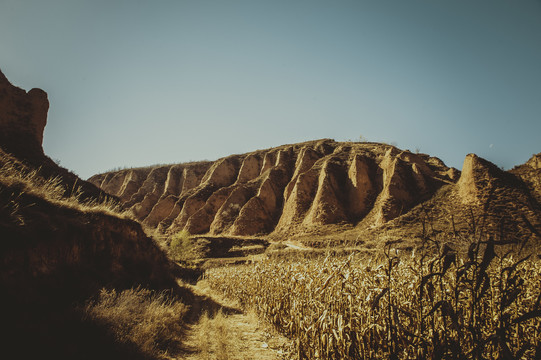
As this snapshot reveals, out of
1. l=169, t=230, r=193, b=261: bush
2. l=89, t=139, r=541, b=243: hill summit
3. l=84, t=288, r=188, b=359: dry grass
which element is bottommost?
l=169, t=230, r=193, b=261: bush

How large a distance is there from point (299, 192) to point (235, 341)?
33370mm

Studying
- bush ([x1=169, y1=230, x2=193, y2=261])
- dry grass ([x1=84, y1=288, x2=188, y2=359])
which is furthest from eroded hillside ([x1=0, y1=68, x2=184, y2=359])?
bush ([x1=169, y1=230, x2=193, y2=261])

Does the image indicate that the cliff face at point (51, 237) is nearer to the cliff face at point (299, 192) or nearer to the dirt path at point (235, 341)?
the dirt path at point (235, 341)

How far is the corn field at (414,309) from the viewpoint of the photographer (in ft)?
8.75

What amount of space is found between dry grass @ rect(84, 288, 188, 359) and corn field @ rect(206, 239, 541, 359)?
10.9 feet

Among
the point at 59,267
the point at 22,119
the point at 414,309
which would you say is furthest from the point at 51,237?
the point at 22,119

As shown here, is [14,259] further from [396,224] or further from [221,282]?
[396,224]

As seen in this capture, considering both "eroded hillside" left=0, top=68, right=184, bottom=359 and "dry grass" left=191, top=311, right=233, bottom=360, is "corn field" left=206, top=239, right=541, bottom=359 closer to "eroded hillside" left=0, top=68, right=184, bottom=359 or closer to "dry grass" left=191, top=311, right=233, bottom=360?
"dry grass" left=191, top=311, right=233, bottom=360

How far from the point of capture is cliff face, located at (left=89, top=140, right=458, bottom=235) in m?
34.2

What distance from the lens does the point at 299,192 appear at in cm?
4009

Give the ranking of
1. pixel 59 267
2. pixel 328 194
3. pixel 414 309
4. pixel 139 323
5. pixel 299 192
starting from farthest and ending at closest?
pixel 299 192 < pixel 328 194 < pixel 59 267 < pixel 139 323 < pixel 414 309

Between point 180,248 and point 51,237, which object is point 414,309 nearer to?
point 51,237

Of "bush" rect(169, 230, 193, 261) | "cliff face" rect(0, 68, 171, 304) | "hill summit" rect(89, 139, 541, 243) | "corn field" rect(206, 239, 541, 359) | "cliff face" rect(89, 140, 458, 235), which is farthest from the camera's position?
"cliff face" rect(89, 140, 458, 235)

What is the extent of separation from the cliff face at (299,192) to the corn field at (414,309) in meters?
26.6
